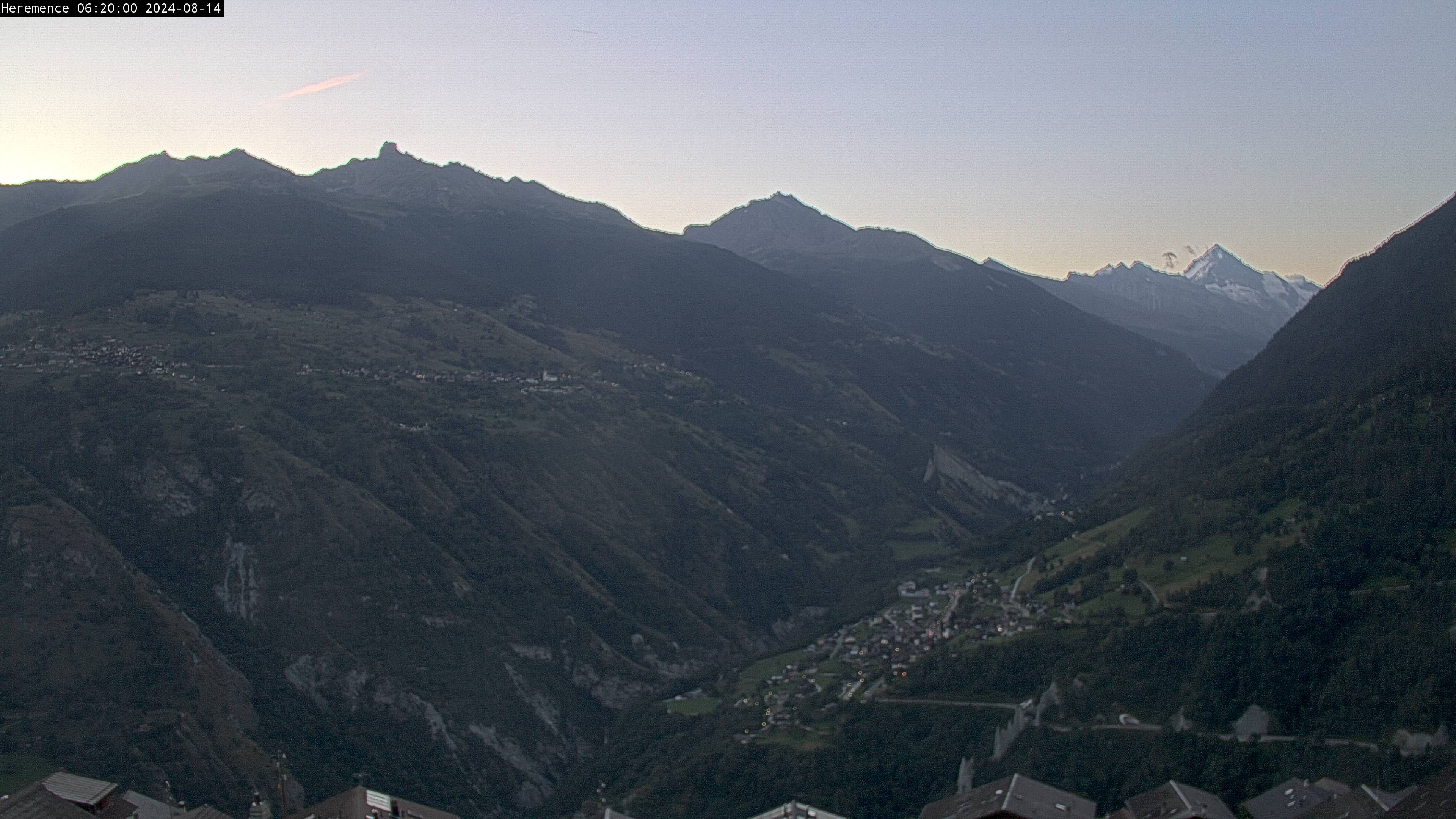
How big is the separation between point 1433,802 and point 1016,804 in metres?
14.8

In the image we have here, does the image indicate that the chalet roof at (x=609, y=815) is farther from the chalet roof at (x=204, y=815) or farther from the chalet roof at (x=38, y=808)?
the chalet roof at (x=38, y=808)

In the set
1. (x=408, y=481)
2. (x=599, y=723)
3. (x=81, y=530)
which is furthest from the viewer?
(x=408, y=481)

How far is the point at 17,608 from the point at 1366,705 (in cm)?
8624

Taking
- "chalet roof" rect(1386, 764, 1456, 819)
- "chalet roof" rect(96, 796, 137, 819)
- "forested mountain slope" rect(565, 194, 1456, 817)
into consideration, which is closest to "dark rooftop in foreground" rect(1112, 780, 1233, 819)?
"forested mountain slope" rect(565, 194, 1456, 817)

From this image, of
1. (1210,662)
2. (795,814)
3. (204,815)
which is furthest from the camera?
(1210,662)

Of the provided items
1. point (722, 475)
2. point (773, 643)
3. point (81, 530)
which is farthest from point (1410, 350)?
point (81, 530)

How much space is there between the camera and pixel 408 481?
123500 millimetres

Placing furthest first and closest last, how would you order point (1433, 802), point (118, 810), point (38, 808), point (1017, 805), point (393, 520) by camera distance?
point (393, 520) < point (118, 810) < point (1017, 805) < point (38, 808) < point (1433, 802)

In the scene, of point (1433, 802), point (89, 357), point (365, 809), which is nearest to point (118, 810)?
point (365, 809)

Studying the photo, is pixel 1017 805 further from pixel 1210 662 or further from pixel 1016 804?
pixel 1210 662

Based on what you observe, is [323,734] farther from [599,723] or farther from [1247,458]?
[1247,458]

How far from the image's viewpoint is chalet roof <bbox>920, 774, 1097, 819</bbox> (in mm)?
50281

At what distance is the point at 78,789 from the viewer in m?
54.2

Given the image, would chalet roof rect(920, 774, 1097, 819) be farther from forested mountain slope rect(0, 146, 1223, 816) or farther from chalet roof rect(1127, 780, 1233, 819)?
forested mountain slope rect(0, 146, 1223, 816)
